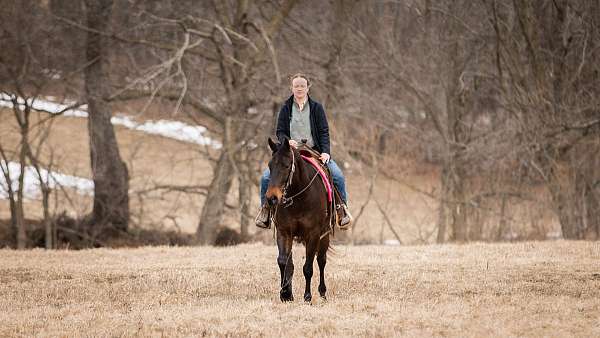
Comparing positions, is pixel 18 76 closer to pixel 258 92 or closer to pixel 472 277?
pixel 258 92

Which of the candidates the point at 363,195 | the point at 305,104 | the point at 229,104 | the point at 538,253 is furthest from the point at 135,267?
the point at 363,195

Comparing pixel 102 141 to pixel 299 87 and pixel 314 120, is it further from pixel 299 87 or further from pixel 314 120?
pixel 299 87

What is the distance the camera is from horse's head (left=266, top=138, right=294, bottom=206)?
8.80 m

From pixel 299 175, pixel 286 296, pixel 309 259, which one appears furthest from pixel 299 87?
pixel 286 296

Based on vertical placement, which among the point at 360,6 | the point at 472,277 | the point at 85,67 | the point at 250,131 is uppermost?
the point at 360,6

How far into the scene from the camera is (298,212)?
966 centimetres

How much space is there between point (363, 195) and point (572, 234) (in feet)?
44.4

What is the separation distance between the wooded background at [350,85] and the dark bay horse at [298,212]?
395 inches

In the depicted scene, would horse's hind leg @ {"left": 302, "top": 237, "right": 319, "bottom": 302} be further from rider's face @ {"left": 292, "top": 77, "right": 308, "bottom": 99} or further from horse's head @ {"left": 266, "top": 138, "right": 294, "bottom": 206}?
rider's face @ {"left": 292, "top": 77, "right": 308, "bottom": 99}

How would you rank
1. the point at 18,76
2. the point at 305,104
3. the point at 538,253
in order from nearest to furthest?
the point at 305,104 < the point at 538,253 < the point at 18,76

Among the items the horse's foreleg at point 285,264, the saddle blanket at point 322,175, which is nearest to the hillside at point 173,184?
the saddle blanket at point 322,175

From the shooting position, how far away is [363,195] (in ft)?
112

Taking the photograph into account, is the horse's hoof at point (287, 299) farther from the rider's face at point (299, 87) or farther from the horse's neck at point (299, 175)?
the rider's face at point (299, 87)

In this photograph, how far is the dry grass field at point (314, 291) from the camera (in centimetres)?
827
